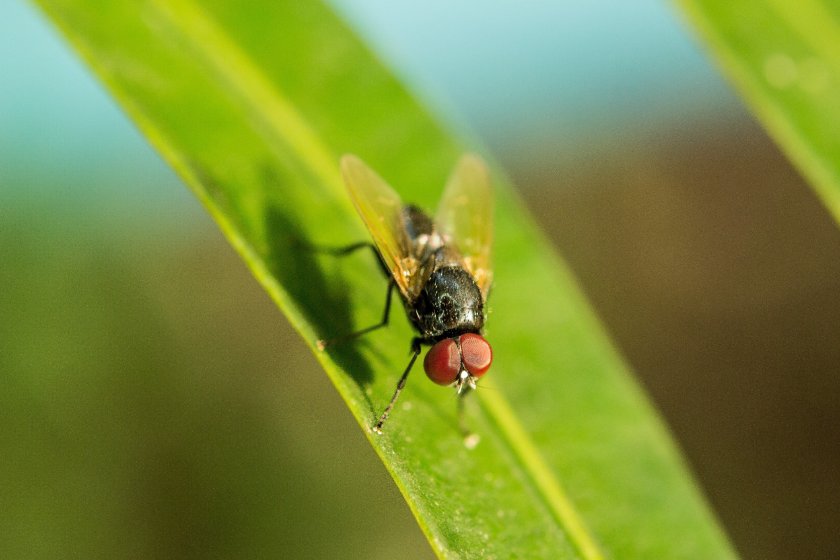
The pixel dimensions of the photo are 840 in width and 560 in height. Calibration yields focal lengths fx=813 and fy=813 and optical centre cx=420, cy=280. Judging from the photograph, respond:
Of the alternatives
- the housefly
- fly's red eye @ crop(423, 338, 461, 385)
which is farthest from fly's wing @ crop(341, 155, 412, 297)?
fly's red eye @ crop(423, 338, 461, 385)

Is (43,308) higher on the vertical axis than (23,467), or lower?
higher

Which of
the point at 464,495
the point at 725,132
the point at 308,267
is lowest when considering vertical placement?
the point at 725,132

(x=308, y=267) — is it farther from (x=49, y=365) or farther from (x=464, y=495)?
(x=49, y=365)

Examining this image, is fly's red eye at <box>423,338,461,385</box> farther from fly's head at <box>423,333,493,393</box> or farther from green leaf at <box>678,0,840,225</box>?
green leaf at <box>678,0,840,225</box>

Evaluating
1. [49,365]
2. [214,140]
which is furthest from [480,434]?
[49,365]

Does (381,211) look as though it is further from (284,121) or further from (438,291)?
(284,121)

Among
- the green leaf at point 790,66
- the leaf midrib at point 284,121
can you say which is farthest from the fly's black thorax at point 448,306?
the green leaf at point 790,66
